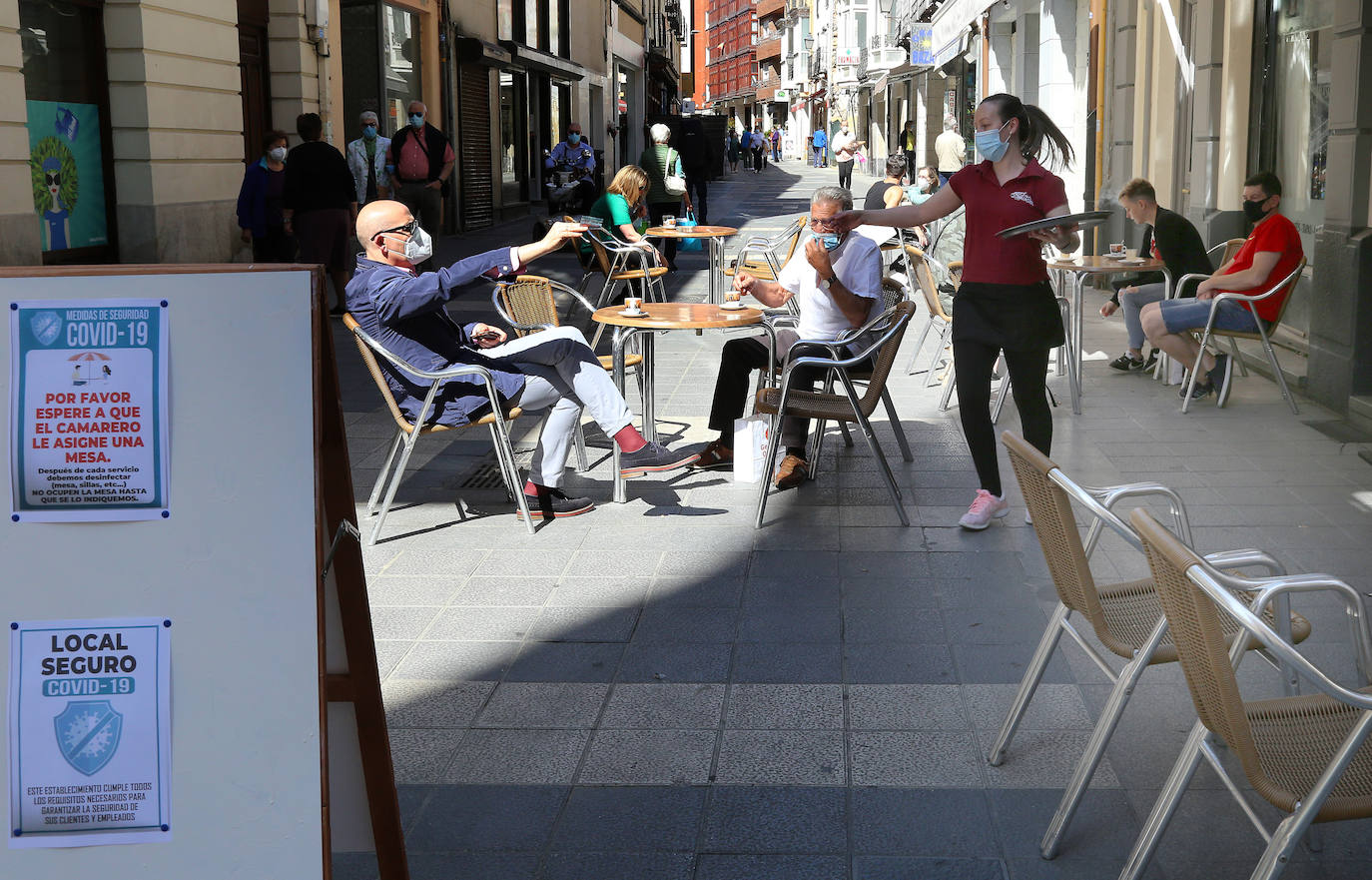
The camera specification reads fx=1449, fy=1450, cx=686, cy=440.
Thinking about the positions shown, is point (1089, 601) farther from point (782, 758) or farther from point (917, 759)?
point (782, 758)

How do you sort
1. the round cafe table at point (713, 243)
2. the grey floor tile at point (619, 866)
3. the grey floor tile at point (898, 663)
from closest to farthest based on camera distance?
the grey floor tile at point (619, 866)
the grey floor tile at point (898, 663)
the round cafe table at point (713, 243)

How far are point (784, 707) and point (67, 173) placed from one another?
9611 millimetres

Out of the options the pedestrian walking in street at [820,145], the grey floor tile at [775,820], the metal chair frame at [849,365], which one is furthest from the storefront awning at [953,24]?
the grey floor tile at [775,820]

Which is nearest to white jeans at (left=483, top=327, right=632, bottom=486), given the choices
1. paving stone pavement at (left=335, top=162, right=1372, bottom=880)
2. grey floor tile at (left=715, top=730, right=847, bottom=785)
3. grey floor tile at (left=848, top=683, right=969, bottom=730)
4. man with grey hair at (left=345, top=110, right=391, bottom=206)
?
paving stone pavement at (left=335, top=162, right=1372, bottom=880)

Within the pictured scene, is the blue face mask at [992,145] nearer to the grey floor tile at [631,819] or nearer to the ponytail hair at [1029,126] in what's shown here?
the ponytail hair at [1029,126]

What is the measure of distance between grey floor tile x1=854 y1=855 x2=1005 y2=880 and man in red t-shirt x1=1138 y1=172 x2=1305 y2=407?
5.57m

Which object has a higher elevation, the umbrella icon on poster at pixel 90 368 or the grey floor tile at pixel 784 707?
the umbrella icon on poster at pixel 90 368

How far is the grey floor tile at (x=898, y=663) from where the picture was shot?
3.94m

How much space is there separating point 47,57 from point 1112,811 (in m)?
10.7

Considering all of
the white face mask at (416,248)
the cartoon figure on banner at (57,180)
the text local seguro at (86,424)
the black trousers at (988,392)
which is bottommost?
the black trousers at (988,392)

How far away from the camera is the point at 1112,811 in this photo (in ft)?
10.2

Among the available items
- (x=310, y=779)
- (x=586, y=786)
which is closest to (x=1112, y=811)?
(x=586, y=786)

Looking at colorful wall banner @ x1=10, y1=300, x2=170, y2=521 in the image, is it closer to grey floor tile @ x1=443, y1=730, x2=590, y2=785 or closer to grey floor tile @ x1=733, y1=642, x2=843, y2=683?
grey floor tile @ x1=443, y1=730, x2=590, y2=785

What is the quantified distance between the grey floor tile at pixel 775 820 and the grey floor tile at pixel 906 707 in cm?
44
